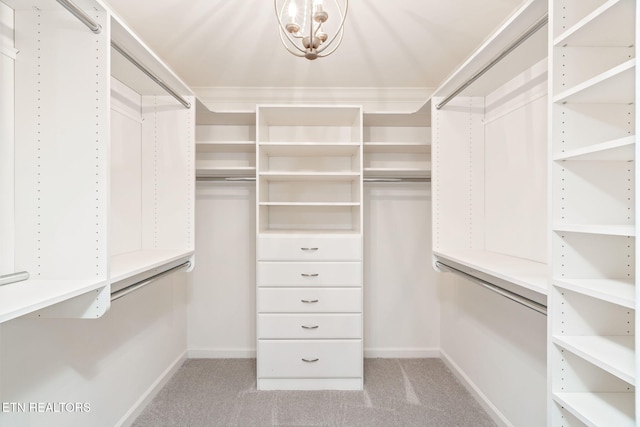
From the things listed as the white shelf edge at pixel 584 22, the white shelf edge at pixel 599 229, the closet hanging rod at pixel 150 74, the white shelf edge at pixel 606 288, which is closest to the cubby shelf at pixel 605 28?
the white shelf edge at pixel 584 22

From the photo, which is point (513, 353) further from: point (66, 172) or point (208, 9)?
point (208, 9)

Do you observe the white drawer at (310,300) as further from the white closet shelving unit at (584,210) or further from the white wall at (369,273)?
the white closet shelving unit at (584,210)

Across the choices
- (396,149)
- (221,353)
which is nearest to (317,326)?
(221,353)

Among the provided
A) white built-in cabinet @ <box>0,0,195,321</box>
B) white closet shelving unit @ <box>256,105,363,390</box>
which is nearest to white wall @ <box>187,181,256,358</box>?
white closet shelving unit @ <box>256,105,363,390</box>

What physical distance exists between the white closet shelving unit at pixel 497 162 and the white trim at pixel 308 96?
0.74m

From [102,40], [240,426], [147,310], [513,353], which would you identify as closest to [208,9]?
[102,40]

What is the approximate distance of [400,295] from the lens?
293cm

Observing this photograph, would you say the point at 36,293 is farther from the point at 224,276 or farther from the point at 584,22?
the point at 224,276

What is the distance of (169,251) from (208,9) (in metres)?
1.40

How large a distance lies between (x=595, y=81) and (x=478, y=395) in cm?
205

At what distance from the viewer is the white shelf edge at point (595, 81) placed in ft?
2.61

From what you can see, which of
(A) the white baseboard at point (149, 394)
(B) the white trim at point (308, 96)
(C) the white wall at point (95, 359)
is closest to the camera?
(C) the white wall at point (95, 359)

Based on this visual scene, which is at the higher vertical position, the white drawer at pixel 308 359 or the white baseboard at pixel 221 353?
the white drawer at pixel 308 359

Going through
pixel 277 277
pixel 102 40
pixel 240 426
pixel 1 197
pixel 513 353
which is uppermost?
pixel 102 40
